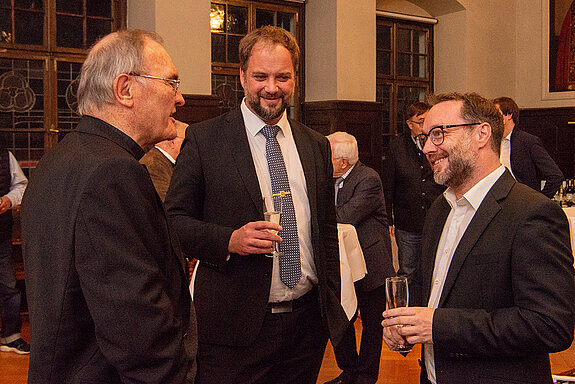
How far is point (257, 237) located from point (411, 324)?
1.99ft

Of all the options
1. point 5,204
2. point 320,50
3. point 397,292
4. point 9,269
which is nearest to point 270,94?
point 397,292

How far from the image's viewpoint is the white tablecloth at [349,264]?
4.32 meters

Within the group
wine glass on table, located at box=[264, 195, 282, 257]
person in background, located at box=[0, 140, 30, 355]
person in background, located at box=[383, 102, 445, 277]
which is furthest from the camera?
person in background, located at box=[383, 102, 445, 277]

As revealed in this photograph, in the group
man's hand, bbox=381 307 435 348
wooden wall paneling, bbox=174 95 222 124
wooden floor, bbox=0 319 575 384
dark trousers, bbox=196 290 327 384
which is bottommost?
wooden floor, bbox=0 319 575 384

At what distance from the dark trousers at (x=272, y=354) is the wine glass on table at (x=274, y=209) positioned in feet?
0.97

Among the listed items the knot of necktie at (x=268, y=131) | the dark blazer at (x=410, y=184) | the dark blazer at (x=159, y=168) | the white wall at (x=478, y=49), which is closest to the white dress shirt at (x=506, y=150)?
the dark blazer at (x=410, y=184)

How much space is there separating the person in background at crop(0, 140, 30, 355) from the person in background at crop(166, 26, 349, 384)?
3.05m

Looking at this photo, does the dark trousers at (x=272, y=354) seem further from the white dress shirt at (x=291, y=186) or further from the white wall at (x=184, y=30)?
the white wall at (x=184, y=30)

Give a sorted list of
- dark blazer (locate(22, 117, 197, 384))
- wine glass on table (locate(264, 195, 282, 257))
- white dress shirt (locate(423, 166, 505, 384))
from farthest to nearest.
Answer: wine glass on table (locate(264, 195, 282, 257))
white dress shirt (locate(423, 166, 505, 384))
dark blazer (locate(22, 117, 197, 384))

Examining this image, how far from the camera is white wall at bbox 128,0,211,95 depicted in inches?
251

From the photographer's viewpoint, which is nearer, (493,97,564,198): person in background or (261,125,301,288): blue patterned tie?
(261,125,301,288): blue patterned tie

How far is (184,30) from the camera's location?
257 inches

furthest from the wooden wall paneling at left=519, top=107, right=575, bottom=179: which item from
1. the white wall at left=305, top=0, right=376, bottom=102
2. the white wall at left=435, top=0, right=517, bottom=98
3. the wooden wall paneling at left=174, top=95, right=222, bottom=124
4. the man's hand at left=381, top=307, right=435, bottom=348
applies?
the man's hand at left=381, top=307, right=435, bottom=348

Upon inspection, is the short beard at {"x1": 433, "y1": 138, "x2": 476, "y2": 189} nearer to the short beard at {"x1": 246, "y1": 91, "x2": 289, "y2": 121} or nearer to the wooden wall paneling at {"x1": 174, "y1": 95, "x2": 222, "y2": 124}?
the short beard at {"x1": 246, "y1": 91, "x2": 289, "y2": 121}
